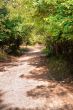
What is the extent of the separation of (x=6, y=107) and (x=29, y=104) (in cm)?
100

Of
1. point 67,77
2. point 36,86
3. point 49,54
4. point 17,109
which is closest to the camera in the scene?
point 17,109

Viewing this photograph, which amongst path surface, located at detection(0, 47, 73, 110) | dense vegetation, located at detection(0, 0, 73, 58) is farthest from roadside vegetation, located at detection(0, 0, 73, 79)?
path surface, located at detection(0, 47, 73, 110)

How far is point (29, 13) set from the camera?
20.8 meters

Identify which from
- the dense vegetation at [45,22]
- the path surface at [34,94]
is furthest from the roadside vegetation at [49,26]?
the path surface at [34,94]

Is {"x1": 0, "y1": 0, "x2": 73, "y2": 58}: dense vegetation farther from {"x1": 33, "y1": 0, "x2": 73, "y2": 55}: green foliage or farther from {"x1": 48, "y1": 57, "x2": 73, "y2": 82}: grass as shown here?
{"x1": 48, "y1": 57, "x2": 73, "y2": 82}: grass

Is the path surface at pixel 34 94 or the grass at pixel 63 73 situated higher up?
the path surface at pixel 34 94

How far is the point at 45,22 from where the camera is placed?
19266mm

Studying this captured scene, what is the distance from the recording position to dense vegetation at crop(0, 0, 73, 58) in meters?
13.5

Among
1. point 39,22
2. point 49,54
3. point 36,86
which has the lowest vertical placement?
point 49,54

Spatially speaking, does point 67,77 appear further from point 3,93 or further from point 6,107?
point 6,107

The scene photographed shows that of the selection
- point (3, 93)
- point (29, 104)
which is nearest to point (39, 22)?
point (3, 93)

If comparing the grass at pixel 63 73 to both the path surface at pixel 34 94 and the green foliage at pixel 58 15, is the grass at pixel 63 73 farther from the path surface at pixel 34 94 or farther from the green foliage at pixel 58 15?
the green foliage at pixel 58 15

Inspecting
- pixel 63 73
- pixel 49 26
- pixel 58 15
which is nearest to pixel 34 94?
pixel 58 15

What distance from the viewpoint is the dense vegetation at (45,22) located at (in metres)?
13.5
